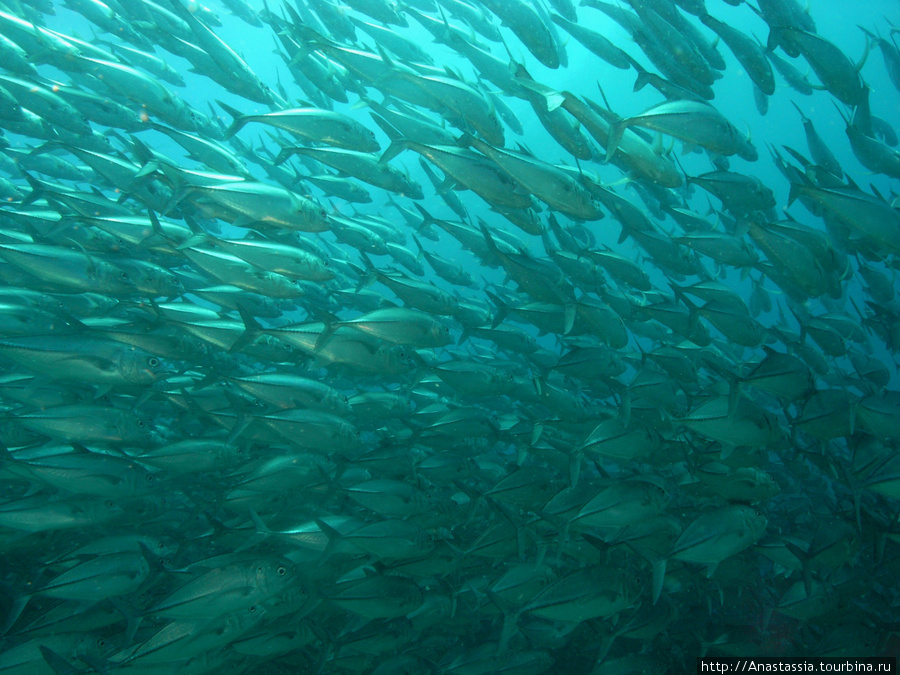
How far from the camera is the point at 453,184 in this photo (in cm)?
343

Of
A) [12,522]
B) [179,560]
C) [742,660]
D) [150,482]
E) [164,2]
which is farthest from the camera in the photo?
[164,2]

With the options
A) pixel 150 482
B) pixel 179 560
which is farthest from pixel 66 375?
pixel 179 560

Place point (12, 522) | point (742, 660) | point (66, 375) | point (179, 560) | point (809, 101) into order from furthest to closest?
point (809, 101) < point (179, 560) < point (742, 660) < point (66, 375) < point (12, 522)

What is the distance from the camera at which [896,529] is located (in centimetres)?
296

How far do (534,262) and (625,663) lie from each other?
134 inches

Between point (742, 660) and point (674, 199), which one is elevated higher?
point (674, 199)

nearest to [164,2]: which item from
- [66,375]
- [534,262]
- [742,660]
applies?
[66,375]

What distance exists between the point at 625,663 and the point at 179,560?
3.95 meters

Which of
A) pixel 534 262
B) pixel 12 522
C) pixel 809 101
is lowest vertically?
pixel 12 522

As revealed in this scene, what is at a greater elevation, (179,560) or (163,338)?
(163,338)

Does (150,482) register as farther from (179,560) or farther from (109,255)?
(109,255)

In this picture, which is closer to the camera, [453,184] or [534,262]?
[453,184]

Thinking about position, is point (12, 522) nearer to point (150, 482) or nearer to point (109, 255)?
point (150, 482)

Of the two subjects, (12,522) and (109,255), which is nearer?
(12,522)
